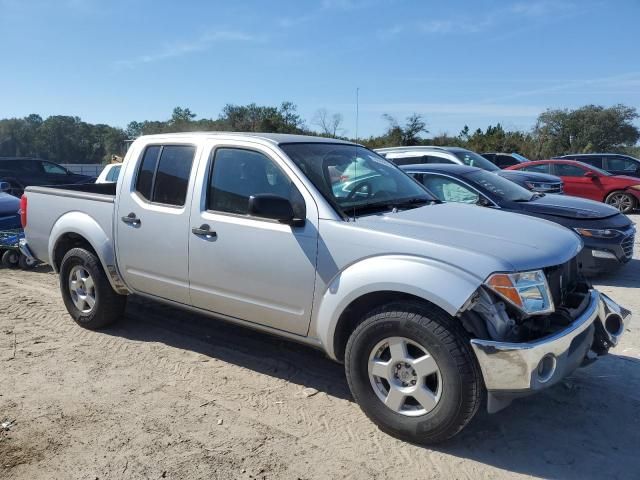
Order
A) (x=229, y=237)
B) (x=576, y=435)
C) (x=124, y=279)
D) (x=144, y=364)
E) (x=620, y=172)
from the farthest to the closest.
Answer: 1. (x=620, y=172)
2. (x=124, y=279)
3. (x=144, y=364)
4. (x=229, y=237)
5. (x=576, y=435)

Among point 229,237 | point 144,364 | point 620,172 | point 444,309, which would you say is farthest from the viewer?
point 620,172

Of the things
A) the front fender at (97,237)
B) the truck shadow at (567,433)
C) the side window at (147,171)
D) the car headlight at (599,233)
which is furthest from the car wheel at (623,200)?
the front fender at (97,237)

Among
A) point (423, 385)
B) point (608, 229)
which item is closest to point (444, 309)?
point (423, 385)

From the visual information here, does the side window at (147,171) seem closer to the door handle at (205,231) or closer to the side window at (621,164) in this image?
the door handle at (205,231)

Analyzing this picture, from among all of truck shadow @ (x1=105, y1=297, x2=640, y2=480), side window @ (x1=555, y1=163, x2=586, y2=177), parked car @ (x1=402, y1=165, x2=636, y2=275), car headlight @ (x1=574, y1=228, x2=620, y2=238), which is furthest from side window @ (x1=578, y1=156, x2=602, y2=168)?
truck shadow @ (x1=105, y1=297, x2=640, y2=480)

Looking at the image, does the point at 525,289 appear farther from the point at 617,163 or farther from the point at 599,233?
the point at 617,163

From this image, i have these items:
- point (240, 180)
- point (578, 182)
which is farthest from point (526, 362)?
point (578, 182)

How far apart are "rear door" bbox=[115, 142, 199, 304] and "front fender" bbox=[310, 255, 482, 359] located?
1.36 metres

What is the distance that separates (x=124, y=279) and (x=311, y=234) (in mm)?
2157

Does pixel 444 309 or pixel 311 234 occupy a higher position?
pixel 311 234

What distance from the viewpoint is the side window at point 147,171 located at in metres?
4.75

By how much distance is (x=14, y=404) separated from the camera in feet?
12.9

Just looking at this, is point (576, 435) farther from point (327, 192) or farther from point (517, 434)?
point (327, 192)

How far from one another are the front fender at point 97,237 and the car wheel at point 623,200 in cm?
1350
